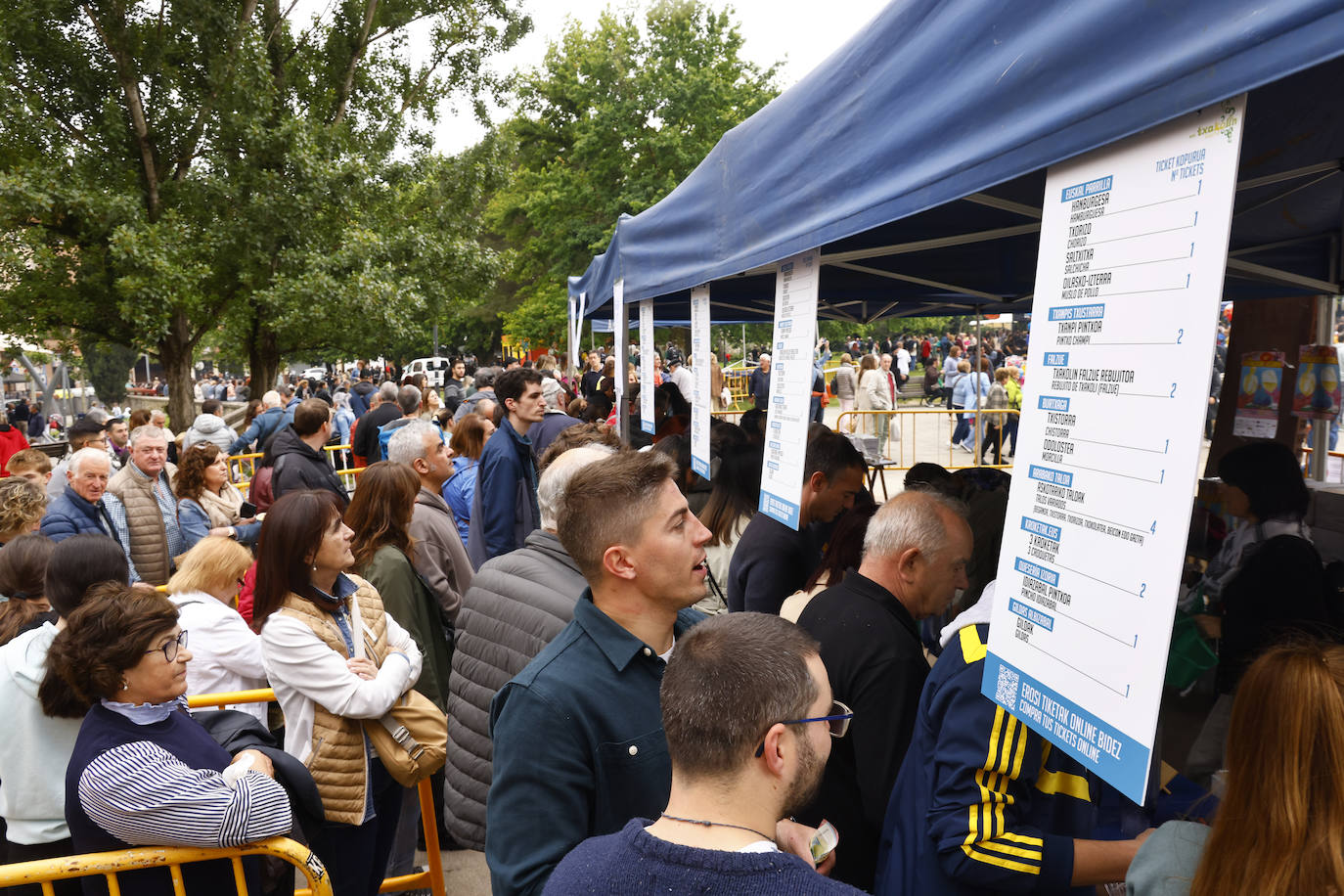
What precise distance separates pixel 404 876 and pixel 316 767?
125 cm

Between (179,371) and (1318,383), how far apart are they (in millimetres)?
16795

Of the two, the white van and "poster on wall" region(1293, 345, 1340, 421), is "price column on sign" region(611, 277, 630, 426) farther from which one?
the white van

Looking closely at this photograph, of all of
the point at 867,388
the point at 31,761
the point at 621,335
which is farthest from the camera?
the point at 867,388

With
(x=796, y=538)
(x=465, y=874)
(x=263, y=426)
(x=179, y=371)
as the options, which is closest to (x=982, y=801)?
(x=796, y=538)

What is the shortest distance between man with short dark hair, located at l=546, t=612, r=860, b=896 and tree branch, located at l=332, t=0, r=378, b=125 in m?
19.6

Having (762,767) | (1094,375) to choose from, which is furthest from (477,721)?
(1094,375)

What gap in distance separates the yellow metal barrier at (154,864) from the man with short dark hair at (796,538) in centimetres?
195

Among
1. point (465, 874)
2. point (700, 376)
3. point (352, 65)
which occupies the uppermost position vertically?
point (352, 65)

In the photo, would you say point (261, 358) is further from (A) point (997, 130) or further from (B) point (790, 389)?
(A) point (997, 130)

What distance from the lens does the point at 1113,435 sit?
1536 mm

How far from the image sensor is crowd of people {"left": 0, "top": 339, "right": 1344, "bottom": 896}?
152 centimetres

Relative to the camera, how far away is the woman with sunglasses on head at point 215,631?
3820 millimetres

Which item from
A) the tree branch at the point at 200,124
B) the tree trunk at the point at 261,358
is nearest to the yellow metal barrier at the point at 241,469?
the tree trunk at the point at 261,358

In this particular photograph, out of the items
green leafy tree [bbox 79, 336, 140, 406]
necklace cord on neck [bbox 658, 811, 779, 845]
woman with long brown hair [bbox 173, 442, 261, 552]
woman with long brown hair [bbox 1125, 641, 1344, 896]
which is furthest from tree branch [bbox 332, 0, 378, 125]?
green leafy tree [bbox 79, 336, 140, 406]
